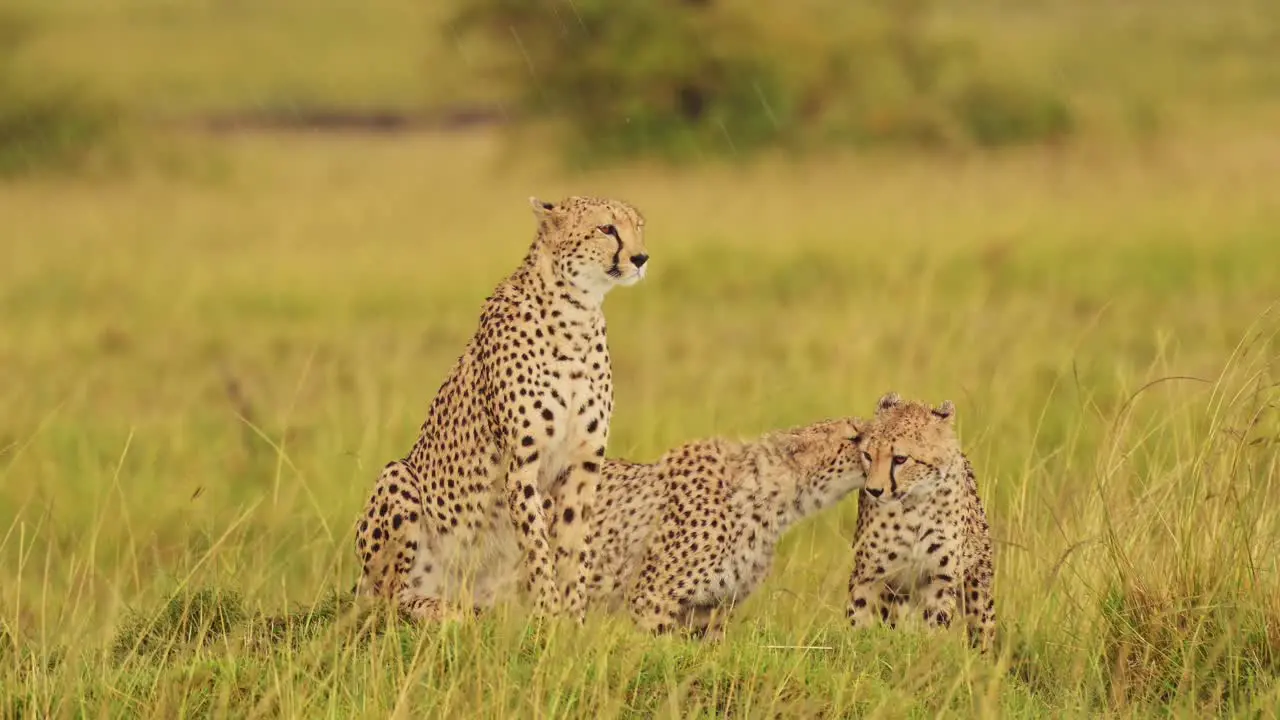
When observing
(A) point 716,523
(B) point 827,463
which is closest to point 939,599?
(B) point 827,463

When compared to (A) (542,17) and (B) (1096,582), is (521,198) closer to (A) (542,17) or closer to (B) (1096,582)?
(A) (542,17)

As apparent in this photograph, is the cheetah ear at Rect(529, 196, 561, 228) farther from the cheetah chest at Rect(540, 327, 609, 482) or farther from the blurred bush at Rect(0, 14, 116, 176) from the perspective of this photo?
the blurred bush at Rect(0, 14, 116, 176)

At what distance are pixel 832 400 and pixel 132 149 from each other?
1446cm

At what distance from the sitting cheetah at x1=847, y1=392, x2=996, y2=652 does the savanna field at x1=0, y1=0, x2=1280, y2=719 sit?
15 cm

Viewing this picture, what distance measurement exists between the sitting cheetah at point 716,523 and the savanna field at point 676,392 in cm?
15

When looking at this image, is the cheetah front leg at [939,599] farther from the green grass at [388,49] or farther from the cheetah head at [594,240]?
the green grass at [388,49]

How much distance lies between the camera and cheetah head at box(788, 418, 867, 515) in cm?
435

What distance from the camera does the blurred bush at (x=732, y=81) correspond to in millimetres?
19703

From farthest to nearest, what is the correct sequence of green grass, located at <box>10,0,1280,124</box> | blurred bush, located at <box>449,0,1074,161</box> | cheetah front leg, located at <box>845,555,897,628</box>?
green grass, located at <box>10,0,1280,124</box>, blurred bush, located at <box>449,0,1074,161</box>, cheetah front leg, located at <box>845,555,897,628</box>

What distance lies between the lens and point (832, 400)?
7.43 metres

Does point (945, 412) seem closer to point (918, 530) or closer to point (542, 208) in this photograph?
point (918, 530)

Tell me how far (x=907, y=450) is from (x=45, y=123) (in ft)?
59.5

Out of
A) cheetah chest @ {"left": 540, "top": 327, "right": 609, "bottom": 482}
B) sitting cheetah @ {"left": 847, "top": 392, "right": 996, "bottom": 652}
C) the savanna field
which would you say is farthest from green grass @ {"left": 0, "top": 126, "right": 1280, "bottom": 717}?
cheetah chest @ {"left": 540, "top": 327, "right": 609, "bottom": 482}

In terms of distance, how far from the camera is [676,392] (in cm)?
847
